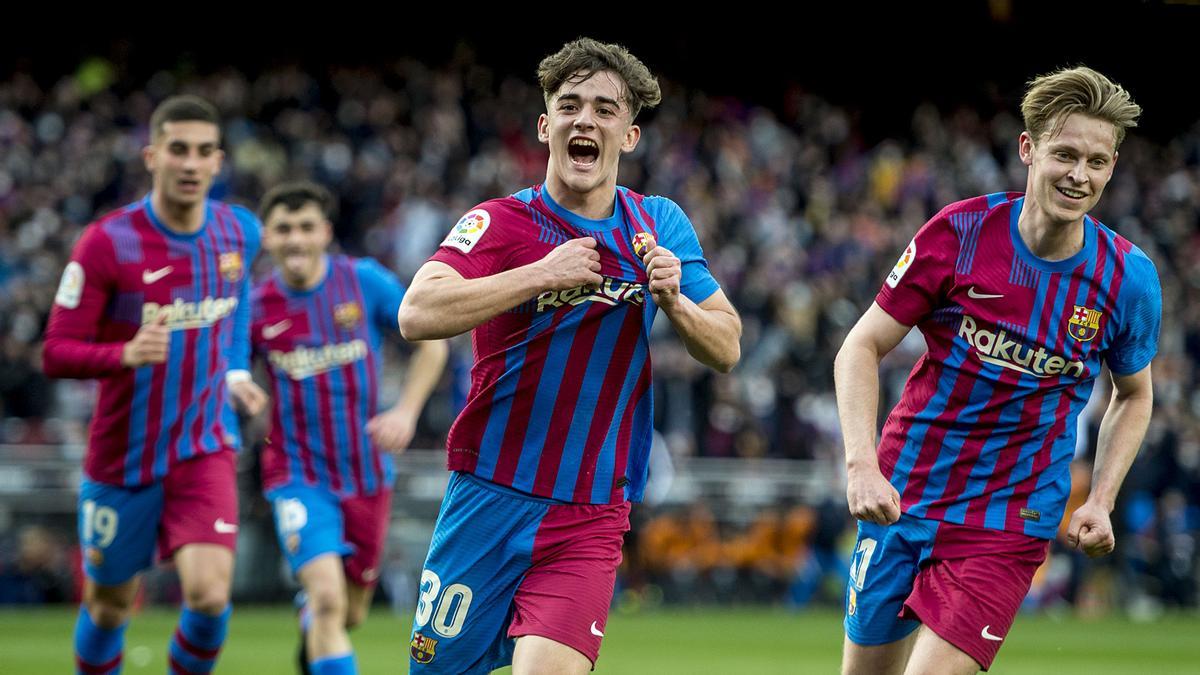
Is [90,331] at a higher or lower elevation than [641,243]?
lower

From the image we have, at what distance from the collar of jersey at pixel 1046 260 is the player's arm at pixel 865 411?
477 mm

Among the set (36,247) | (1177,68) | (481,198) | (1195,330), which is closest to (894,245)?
(1195,330)

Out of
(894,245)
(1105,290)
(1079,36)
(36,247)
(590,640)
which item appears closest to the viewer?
(590,640)

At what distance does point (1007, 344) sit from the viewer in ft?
18.2

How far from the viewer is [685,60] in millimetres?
27656

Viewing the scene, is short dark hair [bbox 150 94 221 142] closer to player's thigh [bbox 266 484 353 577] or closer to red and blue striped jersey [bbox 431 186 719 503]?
player's thigh [bbox 266 484 353 577]

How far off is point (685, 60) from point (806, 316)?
27.8 ft

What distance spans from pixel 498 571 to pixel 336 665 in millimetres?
3068

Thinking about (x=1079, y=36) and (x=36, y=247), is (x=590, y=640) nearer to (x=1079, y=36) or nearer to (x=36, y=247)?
(x=36, y=247)

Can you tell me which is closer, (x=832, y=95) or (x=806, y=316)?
(x=806, y=316)

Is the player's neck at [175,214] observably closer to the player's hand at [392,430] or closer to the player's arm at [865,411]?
the player's hand at [392,430]

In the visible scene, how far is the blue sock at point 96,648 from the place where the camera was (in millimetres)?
7492

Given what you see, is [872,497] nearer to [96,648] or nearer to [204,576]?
[204,576]

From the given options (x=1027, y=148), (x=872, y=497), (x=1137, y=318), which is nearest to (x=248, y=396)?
(x=872, y=497)
